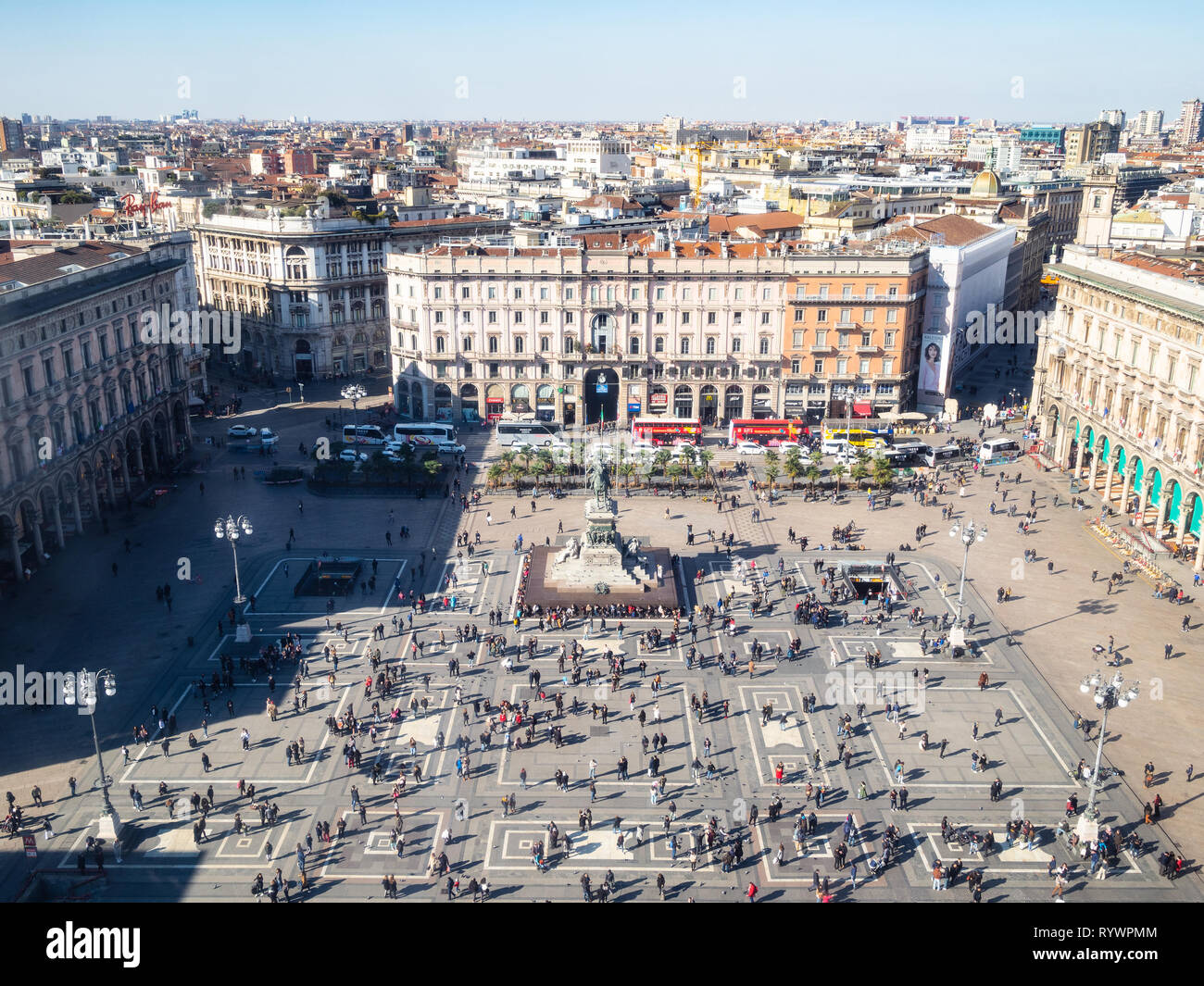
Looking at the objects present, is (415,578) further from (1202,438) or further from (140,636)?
(1202,438)

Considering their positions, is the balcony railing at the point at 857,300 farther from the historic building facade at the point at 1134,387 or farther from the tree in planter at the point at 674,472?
the tree in planter at the point at 674,472

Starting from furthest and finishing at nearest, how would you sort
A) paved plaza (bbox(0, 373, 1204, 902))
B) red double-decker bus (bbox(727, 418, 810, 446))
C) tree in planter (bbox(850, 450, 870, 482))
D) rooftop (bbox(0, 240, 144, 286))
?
red double-decker bus (bbox(727, 418, 810, 446)) < tree in planter (bbox(850, 450, 870, 482)) < rooftop (bbox(0, 240, 144, 286)) < paved plaza (bbox(0, 373, 1204, 902))

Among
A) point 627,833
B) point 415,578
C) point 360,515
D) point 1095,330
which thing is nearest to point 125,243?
point 360,515

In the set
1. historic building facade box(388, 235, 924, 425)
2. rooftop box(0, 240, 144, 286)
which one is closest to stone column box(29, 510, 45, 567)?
rooftop box(0, 240, 144, 286)

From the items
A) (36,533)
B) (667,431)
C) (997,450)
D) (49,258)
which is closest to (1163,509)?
(997,450)

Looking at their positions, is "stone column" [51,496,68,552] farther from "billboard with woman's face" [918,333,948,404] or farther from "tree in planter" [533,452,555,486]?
"billboard with woman's face" [918,333,948,404]

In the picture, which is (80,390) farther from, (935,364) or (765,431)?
(935,364)
